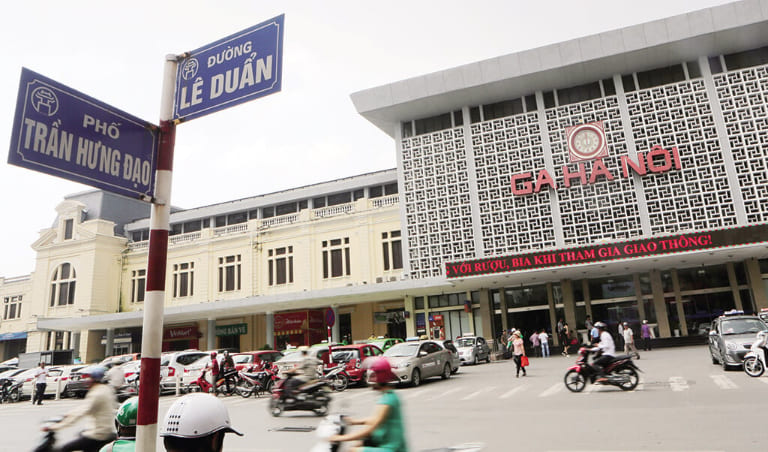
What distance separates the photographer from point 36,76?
2.57 m

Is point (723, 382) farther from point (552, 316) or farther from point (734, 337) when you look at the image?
point (552, 316)

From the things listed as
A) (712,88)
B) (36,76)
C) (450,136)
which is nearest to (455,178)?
(450,136)

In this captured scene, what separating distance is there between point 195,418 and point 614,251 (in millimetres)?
24464

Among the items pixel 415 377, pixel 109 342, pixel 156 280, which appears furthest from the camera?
pixel 109 342

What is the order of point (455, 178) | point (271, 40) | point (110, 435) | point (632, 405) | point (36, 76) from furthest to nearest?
point (455, 178)
point (632, 405)
point (110, 435)
point (271, 40)
point (36, 76)

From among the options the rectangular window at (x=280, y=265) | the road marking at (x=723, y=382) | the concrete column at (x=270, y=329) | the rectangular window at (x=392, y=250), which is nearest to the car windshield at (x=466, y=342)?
the rectangular window at (x=392, y=250)

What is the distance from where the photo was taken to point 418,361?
16719mm

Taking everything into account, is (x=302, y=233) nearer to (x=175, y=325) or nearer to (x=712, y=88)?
(x=175, y=325)

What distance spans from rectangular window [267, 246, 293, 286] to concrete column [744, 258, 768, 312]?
2672 cm

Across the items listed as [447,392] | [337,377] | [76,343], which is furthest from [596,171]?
[76,343]

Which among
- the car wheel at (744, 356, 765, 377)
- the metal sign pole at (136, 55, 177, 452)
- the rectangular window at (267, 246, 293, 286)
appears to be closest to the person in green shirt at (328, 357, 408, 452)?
the metal sign pole at (136, 55, 177, 452)

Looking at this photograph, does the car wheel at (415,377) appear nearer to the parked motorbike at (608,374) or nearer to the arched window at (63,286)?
the parked motorbike at (608,374)

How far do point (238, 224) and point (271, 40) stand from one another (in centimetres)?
3577

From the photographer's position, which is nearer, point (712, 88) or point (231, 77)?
point (231, 77)
